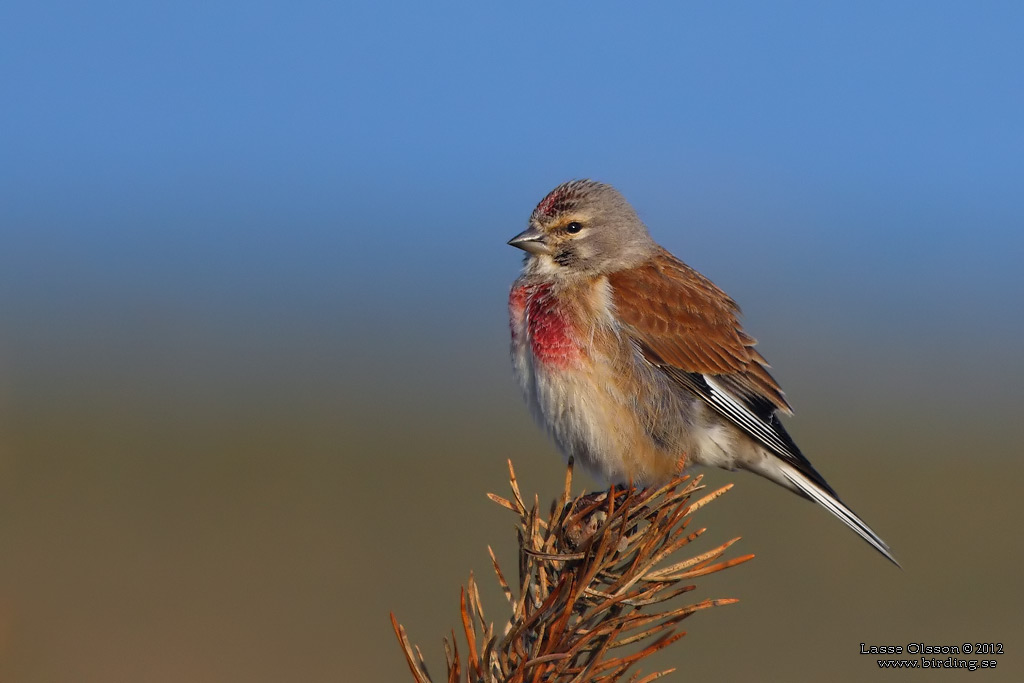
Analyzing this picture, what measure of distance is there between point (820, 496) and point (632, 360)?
0.97m

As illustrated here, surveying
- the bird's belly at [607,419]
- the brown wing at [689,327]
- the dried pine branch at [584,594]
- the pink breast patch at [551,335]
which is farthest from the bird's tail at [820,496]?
the dried pine branch at [584,594]

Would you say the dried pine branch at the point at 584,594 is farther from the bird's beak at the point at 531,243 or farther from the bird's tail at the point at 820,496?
the bird's beak at the point at 531,243

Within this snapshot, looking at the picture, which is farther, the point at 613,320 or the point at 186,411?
the point at 186,411

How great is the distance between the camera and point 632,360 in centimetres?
470

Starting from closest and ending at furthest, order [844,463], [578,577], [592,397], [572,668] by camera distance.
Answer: [572,668] < [578,577] < [592,397] < [844,463]

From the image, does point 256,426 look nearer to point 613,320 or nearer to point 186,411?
point 186,411

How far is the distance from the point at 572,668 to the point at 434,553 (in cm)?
966

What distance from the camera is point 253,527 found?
1260 cm

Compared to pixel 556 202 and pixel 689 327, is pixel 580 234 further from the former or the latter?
pixel 689 327

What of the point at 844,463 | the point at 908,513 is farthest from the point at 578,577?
the point at 844,463

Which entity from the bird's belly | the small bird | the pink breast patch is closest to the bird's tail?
the small bird

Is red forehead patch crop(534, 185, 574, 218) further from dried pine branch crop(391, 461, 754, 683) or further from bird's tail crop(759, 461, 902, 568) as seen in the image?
dried pine branch crop(391, 461, 754, 683)

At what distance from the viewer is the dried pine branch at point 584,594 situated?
227cm

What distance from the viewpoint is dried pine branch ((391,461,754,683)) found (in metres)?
2.27
